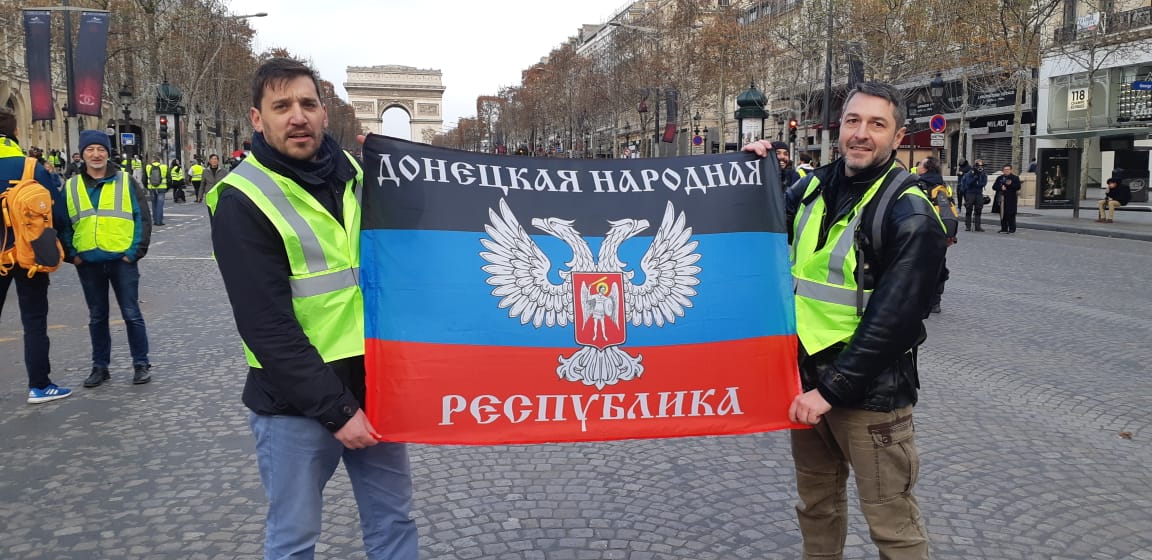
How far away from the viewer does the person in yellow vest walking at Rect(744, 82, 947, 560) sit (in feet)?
8.07

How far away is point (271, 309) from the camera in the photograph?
226cm

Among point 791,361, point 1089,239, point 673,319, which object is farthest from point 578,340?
point 1089,239

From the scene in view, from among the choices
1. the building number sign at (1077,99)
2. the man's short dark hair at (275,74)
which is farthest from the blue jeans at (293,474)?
the building number sign at (1077,99)

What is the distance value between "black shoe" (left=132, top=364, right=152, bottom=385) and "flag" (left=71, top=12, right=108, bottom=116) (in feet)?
57.5

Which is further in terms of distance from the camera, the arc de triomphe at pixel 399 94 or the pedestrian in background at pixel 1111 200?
the arc de triomphe at pixel 399 94

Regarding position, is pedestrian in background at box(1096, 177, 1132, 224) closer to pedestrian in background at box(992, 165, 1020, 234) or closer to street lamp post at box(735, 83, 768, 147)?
pedestrian in background at box(992, 165, 1020, 234)

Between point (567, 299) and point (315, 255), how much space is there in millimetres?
735

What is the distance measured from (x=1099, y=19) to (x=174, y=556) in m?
30.8

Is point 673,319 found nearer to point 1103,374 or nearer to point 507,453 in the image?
point 507,453

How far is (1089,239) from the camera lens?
17.7 meters

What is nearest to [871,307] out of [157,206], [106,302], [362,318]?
[362,318]

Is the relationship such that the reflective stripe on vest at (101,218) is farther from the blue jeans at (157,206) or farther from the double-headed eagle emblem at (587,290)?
the blue jeans at (157,206)

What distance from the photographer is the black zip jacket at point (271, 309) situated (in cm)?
224

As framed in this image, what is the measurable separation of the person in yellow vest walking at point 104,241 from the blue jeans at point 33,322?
1.08 feet
